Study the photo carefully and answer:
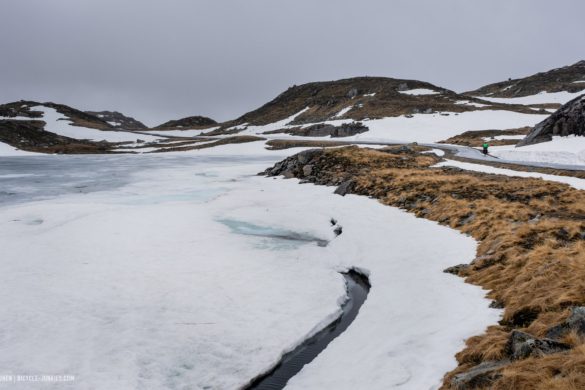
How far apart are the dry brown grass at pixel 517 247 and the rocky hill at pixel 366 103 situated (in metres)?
78.2

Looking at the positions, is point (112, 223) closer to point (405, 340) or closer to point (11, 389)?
point (11, 389)

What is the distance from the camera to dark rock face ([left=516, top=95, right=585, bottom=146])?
35688 mm

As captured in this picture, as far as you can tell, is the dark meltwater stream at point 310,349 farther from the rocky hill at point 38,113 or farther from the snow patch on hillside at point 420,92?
the rocky hill at point 38,113

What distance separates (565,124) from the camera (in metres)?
36.9

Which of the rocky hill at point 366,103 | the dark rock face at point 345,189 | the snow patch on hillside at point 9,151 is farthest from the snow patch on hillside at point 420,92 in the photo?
the snow patch on hillside at point 9,151

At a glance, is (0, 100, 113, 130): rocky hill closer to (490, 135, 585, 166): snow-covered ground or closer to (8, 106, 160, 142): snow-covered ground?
(8, 106, 160, 142): snow-covered ground

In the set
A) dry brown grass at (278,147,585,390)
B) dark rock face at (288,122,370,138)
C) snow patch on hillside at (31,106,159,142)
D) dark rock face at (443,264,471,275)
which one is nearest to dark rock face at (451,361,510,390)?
dry brown grass at (278,147,585,390)

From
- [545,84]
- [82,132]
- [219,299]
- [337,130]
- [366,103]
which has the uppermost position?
[545,84]

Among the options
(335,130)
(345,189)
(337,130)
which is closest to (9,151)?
(335,130)

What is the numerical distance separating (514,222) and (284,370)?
11.3m

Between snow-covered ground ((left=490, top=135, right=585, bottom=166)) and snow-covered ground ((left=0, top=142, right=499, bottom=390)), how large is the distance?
1843 cm

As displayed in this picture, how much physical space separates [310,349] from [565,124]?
3908cm

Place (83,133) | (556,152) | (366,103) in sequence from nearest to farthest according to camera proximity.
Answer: (556,152) < (366,103) < (83,133)

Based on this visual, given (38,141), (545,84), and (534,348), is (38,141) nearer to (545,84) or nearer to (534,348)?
(534,348)
